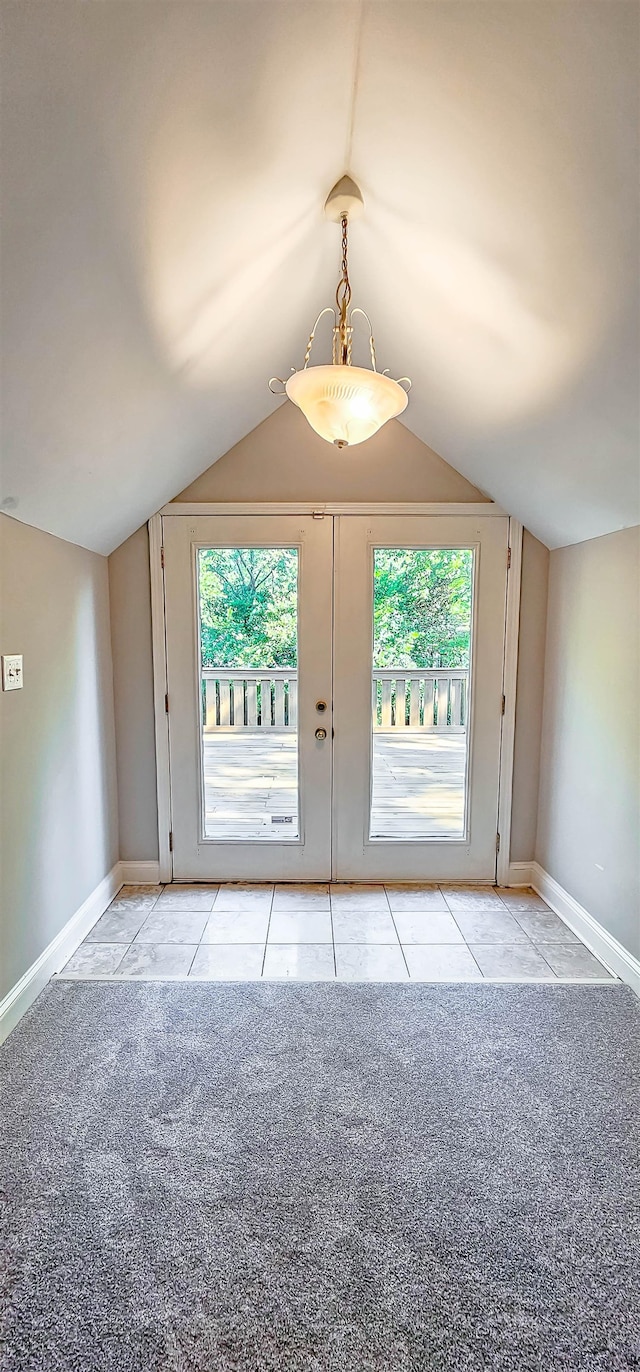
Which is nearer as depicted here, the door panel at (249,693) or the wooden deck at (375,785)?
the door panel at (249,693)

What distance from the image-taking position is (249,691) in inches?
119

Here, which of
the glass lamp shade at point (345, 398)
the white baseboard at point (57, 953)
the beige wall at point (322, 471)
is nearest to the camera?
the glass lamp shade at point (345, 398)

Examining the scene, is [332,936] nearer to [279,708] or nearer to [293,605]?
[279,708]

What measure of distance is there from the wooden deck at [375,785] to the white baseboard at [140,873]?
0.37 metres

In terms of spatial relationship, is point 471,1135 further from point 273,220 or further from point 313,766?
point 273,220

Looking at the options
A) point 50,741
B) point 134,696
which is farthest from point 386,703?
point 50,741

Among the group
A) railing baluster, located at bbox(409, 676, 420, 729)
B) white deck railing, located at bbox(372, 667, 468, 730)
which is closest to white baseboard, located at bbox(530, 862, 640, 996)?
white deck railing, located at bbox(372, 667, 468, 730)

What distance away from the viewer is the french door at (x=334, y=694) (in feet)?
9.67

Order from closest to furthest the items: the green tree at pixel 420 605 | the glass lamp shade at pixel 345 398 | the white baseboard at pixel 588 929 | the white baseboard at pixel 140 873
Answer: the glass lamp shade at pixel 345 398
the white baseboard at pixel 588 929
the green tree at pixel 420 605
the white baseboard at pixel 140 873

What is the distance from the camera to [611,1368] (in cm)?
107

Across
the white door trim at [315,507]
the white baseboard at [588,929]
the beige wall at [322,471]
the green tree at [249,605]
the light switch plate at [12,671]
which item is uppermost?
the beige wall at [322,471]

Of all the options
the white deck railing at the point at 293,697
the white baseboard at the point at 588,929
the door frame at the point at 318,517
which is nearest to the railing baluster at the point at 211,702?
the white deck railing at the point at 293,697

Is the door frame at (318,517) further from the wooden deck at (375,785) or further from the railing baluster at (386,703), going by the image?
the railing baluster at (386,703)

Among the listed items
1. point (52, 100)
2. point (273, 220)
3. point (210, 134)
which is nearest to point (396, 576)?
point (273, 220)
